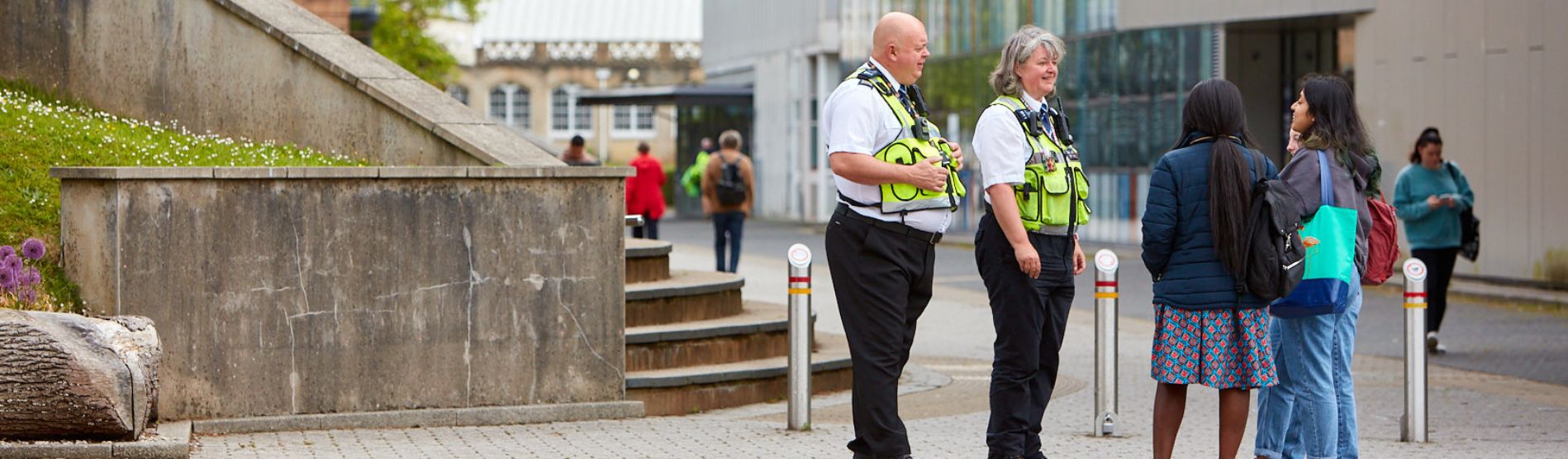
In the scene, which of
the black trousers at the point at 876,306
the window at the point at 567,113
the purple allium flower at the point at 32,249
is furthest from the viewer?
the window at the point at 567,113

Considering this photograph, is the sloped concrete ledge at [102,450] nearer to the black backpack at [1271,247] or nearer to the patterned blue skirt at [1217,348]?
the patterned blue skirt at [1217,348]

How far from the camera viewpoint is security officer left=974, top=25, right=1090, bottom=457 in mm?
7430

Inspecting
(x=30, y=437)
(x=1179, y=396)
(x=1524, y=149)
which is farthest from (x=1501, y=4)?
(x=30, y=437)

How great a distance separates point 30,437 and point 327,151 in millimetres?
3396

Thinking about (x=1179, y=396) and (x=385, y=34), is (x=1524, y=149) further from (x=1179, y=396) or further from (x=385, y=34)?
(x=385, y=34)

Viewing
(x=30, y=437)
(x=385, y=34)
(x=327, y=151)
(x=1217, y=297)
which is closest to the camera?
(x=1217, y=297)

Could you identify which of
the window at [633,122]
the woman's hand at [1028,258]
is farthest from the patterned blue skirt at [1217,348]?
the window at [633,122]

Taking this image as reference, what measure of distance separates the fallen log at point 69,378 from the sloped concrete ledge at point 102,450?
0.14ft

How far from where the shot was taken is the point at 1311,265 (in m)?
7.57

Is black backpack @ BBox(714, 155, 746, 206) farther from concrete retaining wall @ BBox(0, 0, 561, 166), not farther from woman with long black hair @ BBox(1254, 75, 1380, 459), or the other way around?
woman with long black hair @ BBox(1254, 75, 1380, 459)

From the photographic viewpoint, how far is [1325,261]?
7.59 m

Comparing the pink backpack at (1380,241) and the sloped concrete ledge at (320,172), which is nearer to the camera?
the pink backpack at (1380,241)

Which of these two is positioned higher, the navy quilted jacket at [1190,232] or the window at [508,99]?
the window at [508,99]

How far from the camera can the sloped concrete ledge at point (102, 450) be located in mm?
7977
